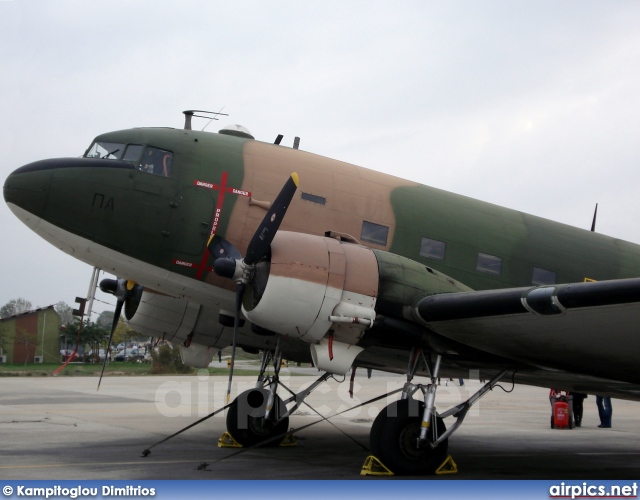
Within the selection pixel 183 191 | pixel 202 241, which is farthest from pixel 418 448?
pixel 183 191

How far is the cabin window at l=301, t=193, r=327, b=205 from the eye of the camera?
10852 millimetres

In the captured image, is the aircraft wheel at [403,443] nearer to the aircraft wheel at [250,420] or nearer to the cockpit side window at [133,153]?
the aircraft wheel at [250,420]

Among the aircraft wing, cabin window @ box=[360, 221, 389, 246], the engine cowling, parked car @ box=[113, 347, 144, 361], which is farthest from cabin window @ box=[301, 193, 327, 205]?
parked car @ box=[113, 347, 144, 361]

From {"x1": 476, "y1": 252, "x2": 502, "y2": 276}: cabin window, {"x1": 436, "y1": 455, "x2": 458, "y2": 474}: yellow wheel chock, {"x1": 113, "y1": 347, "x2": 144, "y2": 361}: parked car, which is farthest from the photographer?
{"x1": 113, "y1": 347, "x2": 144, "y2": 361}: parked car

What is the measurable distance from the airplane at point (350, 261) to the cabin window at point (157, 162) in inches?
1.0

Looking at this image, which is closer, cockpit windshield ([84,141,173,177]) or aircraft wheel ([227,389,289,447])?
cockpit windshield ([84,141,173,177])

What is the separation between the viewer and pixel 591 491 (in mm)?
8773

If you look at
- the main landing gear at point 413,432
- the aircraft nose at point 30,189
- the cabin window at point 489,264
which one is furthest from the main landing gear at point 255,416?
the aircraft nose at point 30,189

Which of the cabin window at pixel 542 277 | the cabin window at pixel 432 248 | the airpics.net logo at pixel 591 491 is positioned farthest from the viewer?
the cabin window at pixel 542 277

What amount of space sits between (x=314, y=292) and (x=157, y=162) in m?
3.23

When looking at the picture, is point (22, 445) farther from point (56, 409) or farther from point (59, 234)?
point (56, 409)

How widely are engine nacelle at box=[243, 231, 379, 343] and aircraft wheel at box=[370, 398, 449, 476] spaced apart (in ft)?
3.76

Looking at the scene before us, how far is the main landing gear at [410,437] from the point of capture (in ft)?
31.0

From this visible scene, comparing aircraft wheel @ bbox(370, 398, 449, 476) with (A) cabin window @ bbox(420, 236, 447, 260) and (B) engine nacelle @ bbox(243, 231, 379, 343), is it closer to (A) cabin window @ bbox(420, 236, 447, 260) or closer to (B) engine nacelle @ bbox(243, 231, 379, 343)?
(B) engine nacelle @ bbox(243, 231, 379, 343)
